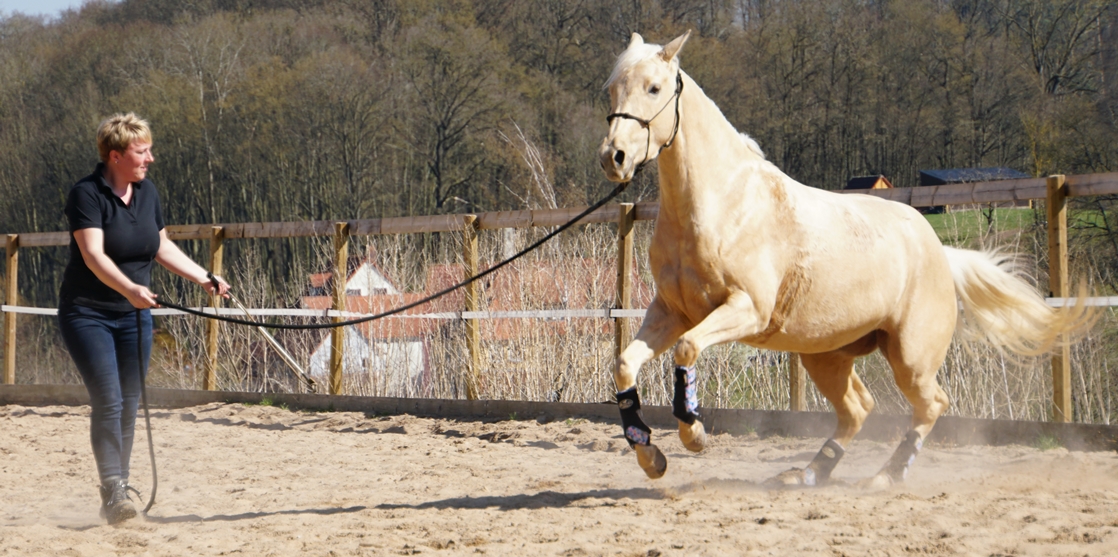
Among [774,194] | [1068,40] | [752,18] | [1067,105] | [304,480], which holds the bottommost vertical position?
[304,480]

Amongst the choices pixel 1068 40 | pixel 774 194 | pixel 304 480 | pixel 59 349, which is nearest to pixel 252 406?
pixel 304 480

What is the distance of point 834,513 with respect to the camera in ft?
12.4

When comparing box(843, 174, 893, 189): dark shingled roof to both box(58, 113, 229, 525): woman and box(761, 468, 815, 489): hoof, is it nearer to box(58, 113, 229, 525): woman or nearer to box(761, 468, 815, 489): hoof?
box(761, 468, 815, 489): hoof

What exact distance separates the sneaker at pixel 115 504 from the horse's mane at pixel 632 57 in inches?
106

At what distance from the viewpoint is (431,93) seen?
88.1 ft

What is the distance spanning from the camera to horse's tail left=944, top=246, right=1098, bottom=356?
5.10 metres

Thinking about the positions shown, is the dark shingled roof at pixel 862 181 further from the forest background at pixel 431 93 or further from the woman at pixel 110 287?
the woman at pixel 110 287

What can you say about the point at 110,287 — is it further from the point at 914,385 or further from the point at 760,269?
the point at 914,385

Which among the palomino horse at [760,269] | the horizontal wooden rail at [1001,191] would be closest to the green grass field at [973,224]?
the horizontal wooden rail at [1001,191]

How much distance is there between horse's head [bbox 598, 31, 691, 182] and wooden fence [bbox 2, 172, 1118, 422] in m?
2.81

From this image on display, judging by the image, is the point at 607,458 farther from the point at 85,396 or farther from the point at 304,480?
the point at 85,396

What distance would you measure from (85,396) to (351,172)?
17933mm

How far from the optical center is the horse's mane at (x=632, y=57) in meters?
3.87

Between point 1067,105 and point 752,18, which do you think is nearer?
point 1067,105
